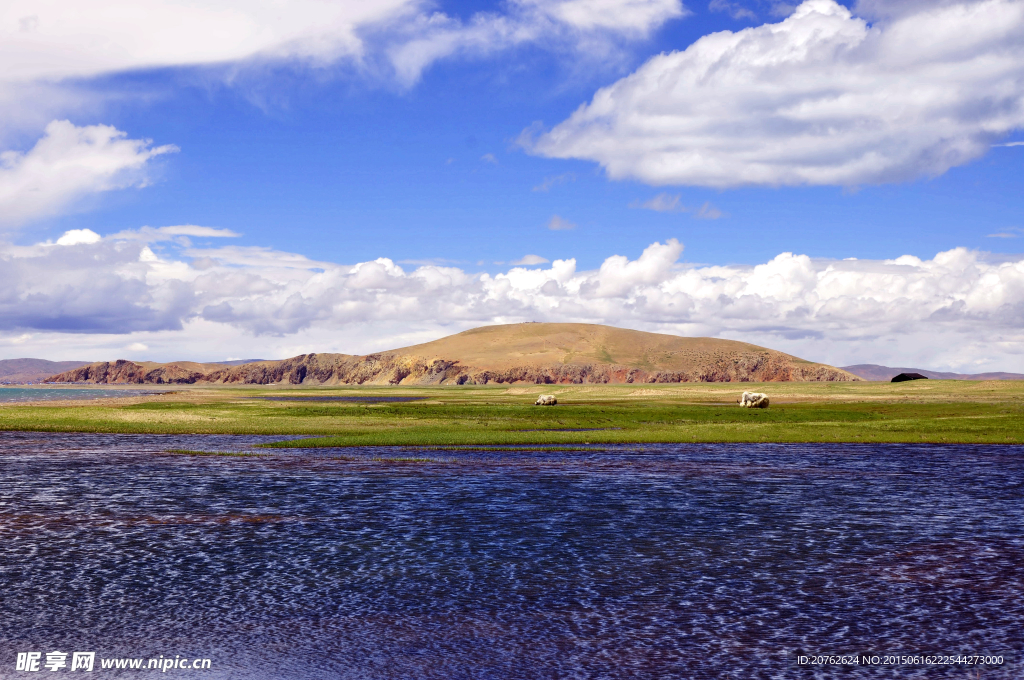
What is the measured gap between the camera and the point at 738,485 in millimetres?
34875

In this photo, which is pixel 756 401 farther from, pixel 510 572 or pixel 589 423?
pixel 510 572

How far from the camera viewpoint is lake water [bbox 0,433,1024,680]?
13.9m

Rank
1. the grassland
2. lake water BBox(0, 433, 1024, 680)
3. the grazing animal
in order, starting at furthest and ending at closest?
the grazing animal < the grassland < lake water BBox(0, 433, 1024, 680)

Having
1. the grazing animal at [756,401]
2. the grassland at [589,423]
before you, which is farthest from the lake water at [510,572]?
the grazing animal at [756,401]

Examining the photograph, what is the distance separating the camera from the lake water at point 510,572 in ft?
45.7

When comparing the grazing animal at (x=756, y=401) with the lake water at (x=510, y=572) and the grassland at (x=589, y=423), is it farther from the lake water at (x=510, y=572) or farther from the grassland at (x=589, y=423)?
the lake water at (x=510, y=572)

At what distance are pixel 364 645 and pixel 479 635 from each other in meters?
2.01

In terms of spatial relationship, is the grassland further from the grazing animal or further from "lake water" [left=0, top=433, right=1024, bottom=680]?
"lake water" [left=0, top=433, right=1024, bottom=680]

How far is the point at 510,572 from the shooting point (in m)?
19.4

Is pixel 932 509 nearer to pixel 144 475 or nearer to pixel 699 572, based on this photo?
pixel 699 572

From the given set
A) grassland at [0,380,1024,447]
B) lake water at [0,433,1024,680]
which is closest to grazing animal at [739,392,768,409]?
grassland at [0,380,1024,447]

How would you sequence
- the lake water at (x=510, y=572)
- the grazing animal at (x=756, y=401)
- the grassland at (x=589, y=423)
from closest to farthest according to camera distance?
the lake water at (x=510, y=572) → the grassland at (x=589, y=423) → the grazing animal at (x=756, y=401)

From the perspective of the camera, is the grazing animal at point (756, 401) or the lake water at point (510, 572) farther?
the grazing animal at point (756, 401)

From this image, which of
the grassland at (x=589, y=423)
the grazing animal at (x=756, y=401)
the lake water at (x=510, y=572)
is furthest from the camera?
the grazing animal at (x=756, y=401)
